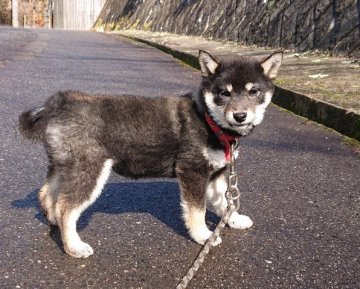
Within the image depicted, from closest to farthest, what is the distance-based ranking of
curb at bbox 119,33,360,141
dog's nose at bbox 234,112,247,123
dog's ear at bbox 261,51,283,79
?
dog's nose at bbox 234,112,247,123 < dog's ear at bbox 261,51,283,79 < curb at bbox 119,33,360,141

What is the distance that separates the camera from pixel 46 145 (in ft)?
10.8

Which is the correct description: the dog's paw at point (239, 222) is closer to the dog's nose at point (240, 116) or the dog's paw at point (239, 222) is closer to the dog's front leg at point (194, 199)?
the dog's front leg at point (194, 199)

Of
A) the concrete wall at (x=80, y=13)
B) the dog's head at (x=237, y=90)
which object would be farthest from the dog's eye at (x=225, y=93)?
the concrete wall at (x=80, y=13)

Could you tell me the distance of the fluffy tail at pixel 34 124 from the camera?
132 inches

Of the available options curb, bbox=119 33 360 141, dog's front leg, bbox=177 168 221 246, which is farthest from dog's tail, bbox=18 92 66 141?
curb, bbox=119 33 360 141

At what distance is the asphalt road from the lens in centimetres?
293

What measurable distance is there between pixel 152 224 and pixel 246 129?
3.35 feet

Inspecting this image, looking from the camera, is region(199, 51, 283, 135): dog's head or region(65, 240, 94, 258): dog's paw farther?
region(199, 51, 283, 135): dog's head

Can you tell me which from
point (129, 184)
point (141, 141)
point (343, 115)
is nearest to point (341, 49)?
point (343, 115)

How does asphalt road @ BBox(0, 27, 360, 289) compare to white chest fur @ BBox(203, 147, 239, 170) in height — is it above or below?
below

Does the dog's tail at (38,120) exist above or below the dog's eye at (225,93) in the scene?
below

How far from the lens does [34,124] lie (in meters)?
3.37

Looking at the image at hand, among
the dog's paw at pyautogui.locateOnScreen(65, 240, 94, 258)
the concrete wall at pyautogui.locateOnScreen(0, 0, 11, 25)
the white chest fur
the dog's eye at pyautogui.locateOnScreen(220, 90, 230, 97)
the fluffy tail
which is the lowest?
the concrete wall at pyautogui.locateOnScreen(0, 0, 11, 25)

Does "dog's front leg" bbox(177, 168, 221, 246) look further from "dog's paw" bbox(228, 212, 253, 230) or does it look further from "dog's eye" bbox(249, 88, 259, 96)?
"dog's eye" bbox(249, 88, 259, 96)
